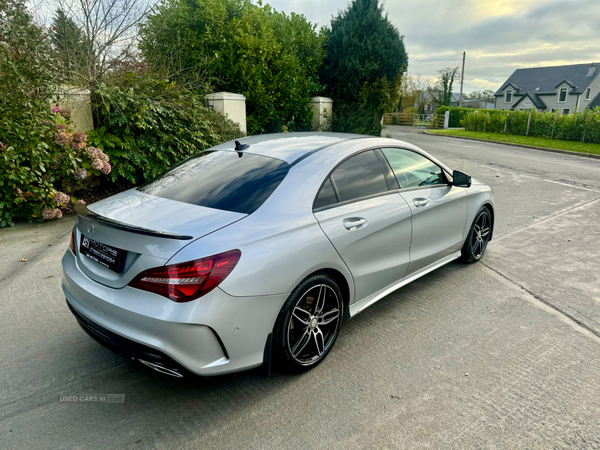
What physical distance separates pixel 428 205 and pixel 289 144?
4.64 ft

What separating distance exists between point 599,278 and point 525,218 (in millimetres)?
2627

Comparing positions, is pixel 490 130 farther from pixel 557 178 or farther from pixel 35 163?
pixel 35 163

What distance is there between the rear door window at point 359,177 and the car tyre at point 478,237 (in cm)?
173

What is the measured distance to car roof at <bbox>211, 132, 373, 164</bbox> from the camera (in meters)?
3.28

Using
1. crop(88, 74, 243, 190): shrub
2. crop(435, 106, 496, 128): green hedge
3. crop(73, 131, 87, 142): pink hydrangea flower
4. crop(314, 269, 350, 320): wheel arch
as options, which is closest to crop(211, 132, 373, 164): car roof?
crop(314, 269, 350, 320): wheel arch

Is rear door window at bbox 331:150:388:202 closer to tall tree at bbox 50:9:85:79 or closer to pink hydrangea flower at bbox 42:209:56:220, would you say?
pink hydrangea flower at bbox 42:209:56:220

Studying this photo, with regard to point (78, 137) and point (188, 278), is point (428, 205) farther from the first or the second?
point (78, 137)

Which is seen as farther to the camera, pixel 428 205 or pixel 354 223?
pixel 428 205

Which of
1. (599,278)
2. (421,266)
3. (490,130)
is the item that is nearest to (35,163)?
(421,266)

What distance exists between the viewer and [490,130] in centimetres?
3194

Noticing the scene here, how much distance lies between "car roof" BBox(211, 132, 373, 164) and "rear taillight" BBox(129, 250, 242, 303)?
1154 millimetres

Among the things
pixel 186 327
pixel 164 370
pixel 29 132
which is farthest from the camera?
pixel 29 132

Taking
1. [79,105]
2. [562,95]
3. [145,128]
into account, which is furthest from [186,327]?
[562,95]

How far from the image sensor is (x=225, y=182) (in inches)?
119
